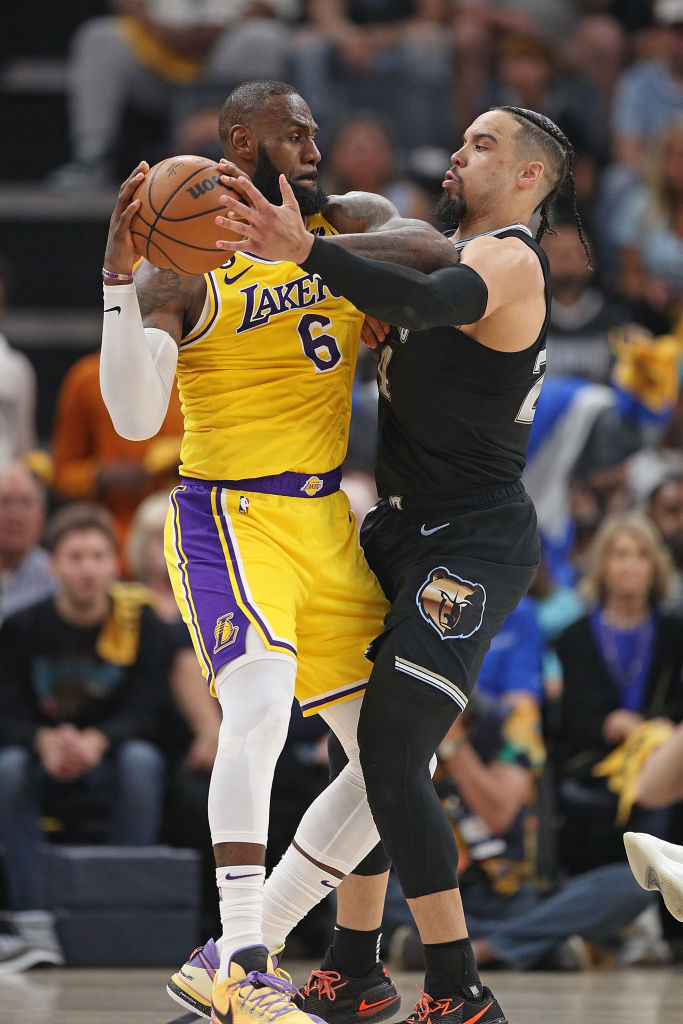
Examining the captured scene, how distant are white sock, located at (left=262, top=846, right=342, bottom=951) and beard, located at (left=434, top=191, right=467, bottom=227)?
1.81 meters

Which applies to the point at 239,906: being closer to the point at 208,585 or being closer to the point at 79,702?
the point at 208,585

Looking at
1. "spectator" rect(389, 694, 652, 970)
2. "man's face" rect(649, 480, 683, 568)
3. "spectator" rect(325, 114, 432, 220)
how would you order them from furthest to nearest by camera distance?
"spectator" rect(325, 114, 432, 220) → "man's face" rect(649, 480, 683, 568) → "spectator" rect(389, 694, 652, 970)

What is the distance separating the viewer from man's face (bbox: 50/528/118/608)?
6.74 metres

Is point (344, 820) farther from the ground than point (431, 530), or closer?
closer

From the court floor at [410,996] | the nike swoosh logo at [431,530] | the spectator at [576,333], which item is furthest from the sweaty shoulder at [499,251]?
the spectator at [576,333]

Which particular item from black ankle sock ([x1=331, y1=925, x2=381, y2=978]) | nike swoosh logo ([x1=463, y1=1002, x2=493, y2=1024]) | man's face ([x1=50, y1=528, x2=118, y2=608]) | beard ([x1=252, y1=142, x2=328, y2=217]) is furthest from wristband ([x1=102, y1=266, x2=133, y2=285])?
man's face ([x1=50, y1=528, x2=118, y2=608])

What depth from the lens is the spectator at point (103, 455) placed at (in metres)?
8.19

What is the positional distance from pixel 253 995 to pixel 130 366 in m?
1.56

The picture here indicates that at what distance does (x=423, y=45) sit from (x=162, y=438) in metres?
4.57

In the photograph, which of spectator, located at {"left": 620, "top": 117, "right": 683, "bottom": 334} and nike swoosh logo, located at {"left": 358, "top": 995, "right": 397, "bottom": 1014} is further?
spectator, located at {"left": 620, "top": 117, "right": 683, "bottom": 334}

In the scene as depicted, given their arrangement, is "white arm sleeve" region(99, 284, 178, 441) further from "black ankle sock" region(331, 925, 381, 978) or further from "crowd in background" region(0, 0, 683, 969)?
"crowd in background" region(0, 0, 683, 969)

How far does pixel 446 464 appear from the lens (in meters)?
4.18

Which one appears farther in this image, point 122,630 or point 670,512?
point 670,512

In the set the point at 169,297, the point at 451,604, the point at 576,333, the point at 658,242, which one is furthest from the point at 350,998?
the point at 658,242
